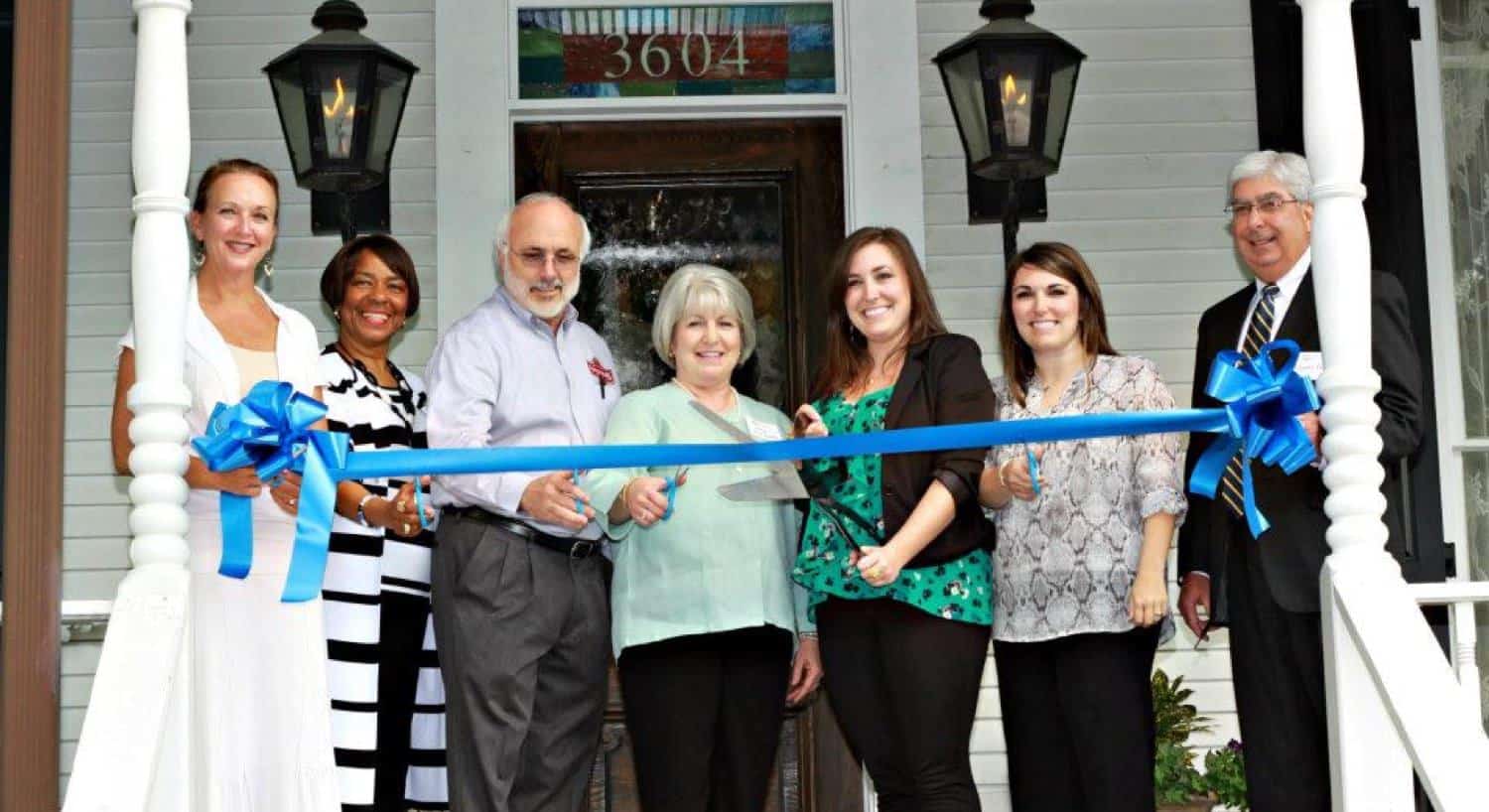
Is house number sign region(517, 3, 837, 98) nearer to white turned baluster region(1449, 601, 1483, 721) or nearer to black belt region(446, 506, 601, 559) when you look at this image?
black belt region(446, 506, 601, 559)

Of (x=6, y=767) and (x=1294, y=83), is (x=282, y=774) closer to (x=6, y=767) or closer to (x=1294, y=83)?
(x=6, y=767)

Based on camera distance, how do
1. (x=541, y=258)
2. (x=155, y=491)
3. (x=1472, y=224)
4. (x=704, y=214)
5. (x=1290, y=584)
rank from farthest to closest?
(x=704, y=214) < (x=1472, y=224) < (x=541, y=258) < (x=1290, y=584) < (x=155, y=491)

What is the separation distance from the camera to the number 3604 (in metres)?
6.04

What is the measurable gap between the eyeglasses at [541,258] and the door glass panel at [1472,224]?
3.01 metres

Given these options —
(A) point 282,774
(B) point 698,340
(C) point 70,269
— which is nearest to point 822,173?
(B) point 698,340

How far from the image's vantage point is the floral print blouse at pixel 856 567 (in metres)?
3.93

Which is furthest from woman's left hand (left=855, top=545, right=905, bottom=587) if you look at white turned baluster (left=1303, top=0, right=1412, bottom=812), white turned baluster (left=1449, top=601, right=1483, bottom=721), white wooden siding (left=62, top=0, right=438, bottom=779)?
white wooden siding (left=62, top=0, right=438, bottom=779)

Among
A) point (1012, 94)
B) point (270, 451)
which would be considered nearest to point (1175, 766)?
point (1012, 94)

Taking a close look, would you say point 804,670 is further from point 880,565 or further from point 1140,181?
point 1140,181

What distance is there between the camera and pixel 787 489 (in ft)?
12.1

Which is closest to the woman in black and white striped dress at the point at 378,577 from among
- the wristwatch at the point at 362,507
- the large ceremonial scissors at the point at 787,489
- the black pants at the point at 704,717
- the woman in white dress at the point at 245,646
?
the wristwatch at the point at 362,507

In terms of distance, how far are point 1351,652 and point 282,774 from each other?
2015mm

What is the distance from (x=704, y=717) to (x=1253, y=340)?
144 cm

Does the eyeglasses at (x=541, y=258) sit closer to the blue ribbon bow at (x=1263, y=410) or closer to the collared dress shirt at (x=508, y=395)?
the collared dress shirt at (x=508, y=395)
